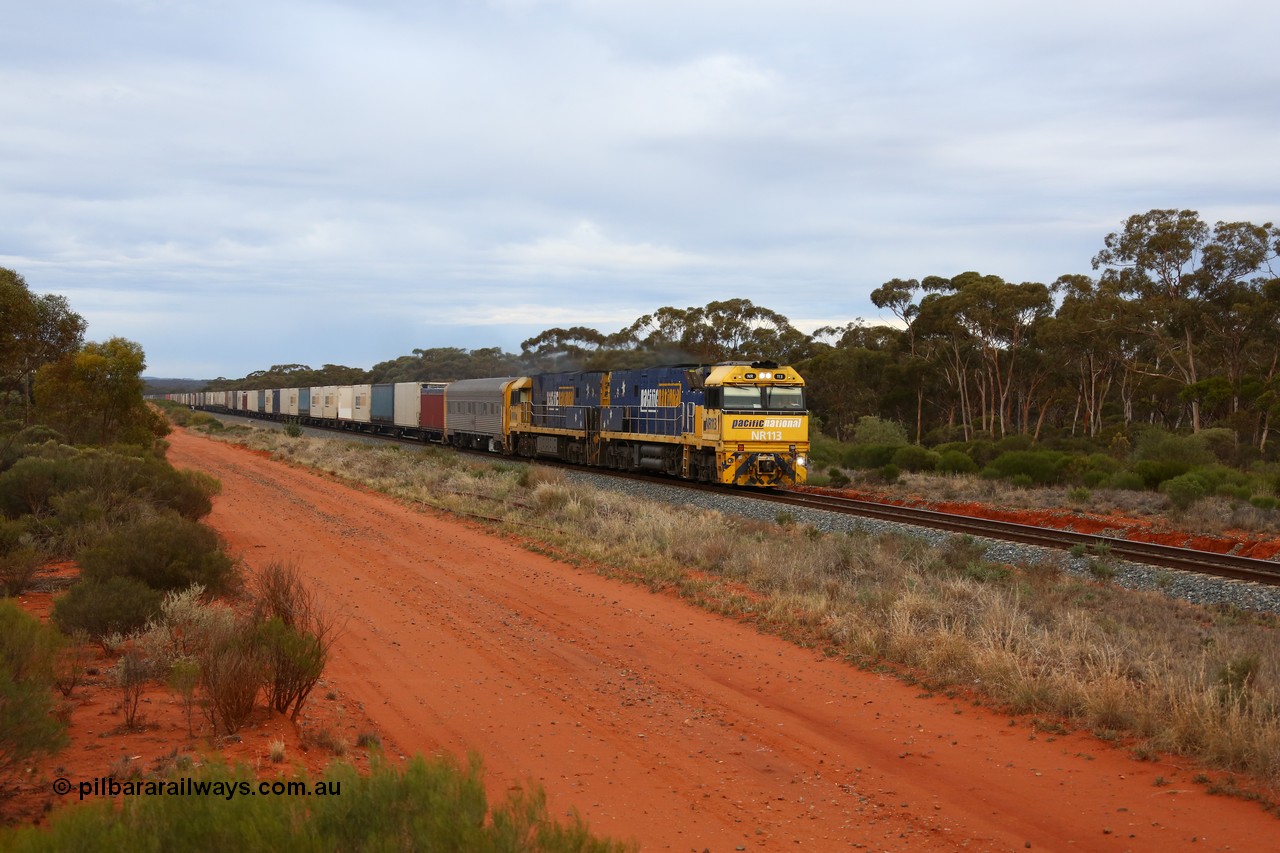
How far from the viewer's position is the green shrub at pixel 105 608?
9.33 m

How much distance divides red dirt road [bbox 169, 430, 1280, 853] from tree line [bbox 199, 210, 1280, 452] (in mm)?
22998

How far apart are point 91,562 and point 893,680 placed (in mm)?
8378

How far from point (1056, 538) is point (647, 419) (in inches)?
578

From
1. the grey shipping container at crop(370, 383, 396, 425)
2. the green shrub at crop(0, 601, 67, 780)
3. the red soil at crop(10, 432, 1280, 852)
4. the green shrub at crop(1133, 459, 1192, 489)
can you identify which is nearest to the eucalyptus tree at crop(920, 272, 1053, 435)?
the green shrub at crop(1133, 459, 1192, 489)

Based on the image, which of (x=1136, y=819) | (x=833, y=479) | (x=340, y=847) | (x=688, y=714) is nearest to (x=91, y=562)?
(x=688, y=714)

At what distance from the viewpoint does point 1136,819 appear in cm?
623

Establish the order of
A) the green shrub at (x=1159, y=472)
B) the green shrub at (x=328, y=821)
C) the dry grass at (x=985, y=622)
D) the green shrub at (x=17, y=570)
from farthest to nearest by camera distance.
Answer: the green shrub at (x=1159, y=472)
the green shrub at (x=17, y=570)
the dry grass at (x=985, y=622)
the green shrub at (x=328, y=821)

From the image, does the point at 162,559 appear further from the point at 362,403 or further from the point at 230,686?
the point at 362,403

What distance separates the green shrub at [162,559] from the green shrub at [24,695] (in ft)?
11.9

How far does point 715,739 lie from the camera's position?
786 centimetres

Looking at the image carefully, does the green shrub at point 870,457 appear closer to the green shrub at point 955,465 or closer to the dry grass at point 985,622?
the green shrub at point 955,465

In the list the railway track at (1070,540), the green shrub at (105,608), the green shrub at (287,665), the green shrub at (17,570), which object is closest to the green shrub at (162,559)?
the green shrub at (105,608)

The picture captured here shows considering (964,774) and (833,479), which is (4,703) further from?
(833,479)

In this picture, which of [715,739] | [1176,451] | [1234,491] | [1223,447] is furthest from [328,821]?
[1223,447]
